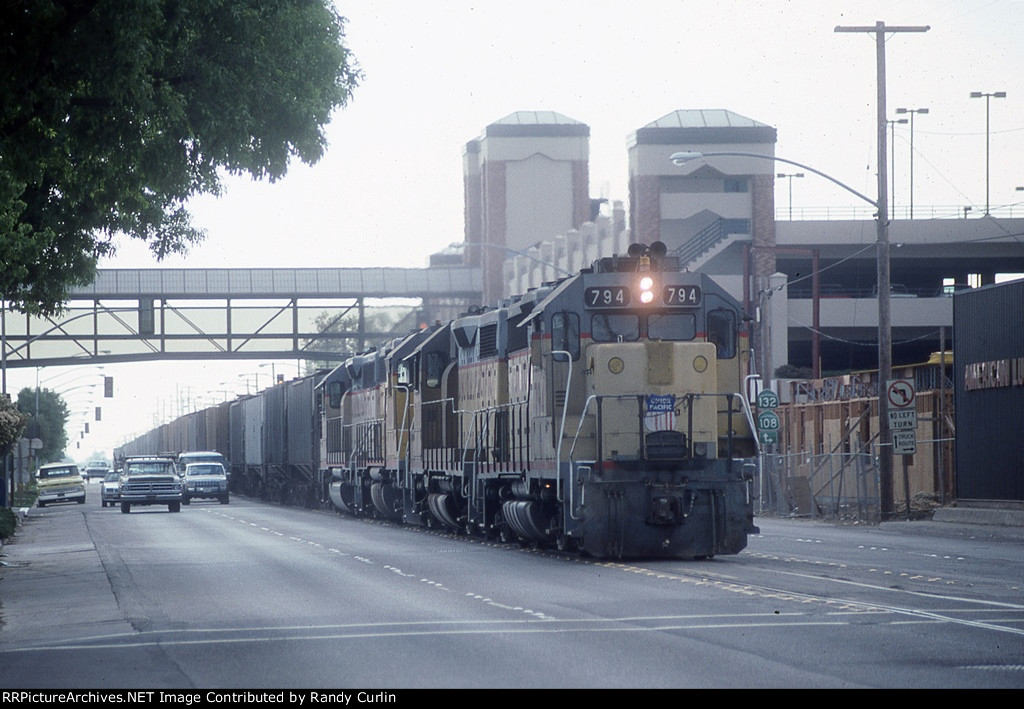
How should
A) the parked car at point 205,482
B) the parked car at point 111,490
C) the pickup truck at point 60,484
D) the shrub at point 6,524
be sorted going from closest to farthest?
the shrub at point 6,524 < the parked car at point 111,490 < the parked car at point 205,482 < the pickup truck at point 60,484

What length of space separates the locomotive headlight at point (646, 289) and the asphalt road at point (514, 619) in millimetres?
3797

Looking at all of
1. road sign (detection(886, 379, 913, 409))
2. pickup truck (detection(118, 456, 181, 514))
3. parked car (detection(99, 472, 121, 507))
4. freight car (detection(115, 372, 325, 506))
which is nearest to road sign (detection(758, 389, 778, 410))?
road sign (detection(886, 379, 913, 409))

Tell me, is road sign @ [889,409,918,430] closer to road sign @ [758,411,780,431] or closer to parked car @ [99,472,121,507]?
road sign @ [758,411,780,431]

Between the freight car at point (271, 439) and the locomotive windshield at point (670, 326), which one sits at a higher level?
the locomotive windshield at point (670, 326)

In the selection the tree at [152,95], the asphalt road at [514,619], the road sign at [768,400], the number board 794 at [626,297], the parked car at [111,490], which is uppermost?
the tree at [152,95]

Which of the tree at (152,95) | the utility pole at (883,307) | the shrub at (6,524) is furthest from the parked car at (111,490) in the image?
the tree at (152,95)

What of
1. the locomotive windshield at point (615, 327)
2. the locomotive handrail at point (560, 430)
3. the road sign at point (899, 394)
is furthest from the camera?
the road sign at point (899, 394)

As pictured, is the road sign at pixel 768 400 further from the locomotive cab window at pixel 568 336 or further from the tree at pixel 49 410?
the tree at pixel 49 410

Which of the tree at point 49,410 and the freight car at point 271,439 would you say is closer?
the freight car at point 271,439

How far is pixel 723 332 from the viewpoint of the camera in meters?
22.7

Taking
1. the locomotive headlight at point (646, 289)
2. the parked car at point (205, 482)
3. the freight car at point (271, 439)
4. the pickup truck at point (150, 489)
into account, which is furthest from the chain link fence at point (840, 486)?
the parked car at point (205, 482)

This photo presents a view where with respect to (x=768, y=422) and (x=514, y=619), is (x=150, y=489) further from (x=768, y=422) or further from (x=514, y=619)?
(x=514, y=619)

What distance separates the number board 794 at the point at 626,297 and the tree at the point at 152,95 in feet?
15.4

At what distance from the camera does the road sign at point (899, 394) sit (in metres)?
33.6
